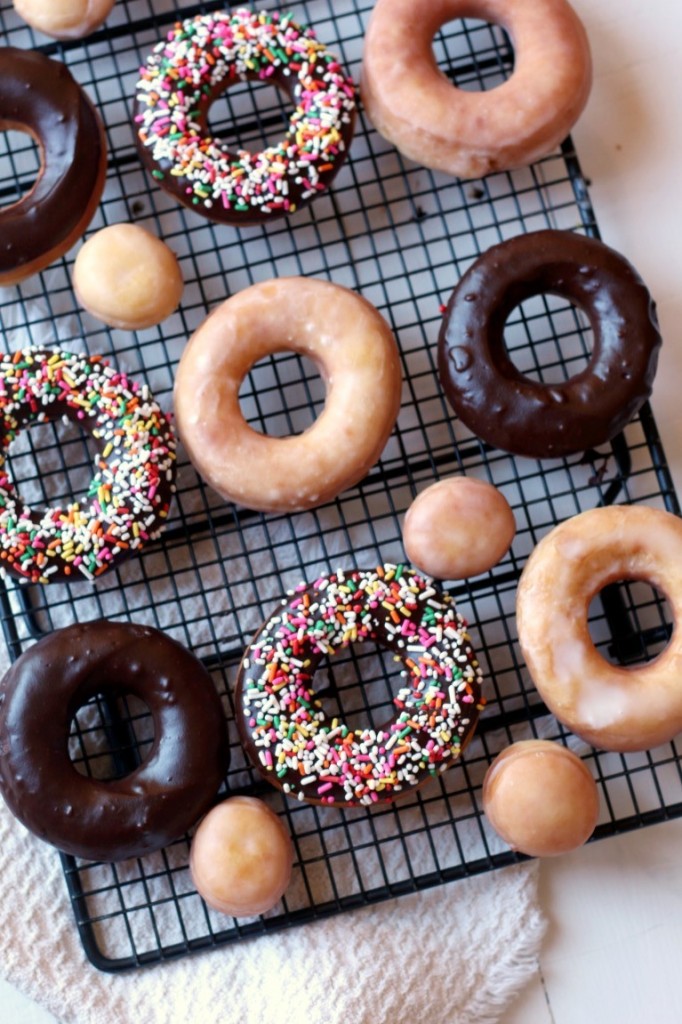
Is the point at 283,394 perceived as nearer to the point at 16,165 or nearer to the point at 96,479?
the point at 96,479

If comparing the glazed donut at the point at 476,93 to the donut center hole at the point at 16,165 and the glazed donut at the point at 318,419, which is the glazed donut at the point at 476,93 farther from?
the donut center hole at the point at 16,165

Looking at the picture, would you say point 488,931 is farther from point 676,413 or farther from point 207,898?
point 676,413

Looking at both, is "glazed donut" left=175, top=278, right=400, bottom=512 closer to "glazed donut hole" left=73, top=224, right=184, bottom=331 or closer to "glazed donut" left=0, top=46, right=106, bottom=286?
"glazed donut hole" left=73, top=224, right=184, bottom=331

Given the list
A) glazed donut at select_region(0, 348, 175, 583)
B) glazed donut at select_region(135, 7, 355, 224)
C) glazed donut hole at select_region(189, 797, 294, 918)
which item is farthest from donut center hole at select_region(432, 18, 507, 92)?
glazed donut hole at select_region(189, 797, 294, 918)

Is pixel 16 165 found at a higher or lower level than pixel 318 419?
higher

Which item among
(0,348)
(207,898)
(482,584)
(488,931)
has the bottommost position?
(488,931)

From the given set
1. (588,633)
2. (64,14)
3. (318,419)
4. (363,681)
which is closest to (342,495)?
(318,419)

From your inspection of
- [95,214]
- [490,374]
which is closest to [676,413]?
[490,374]
